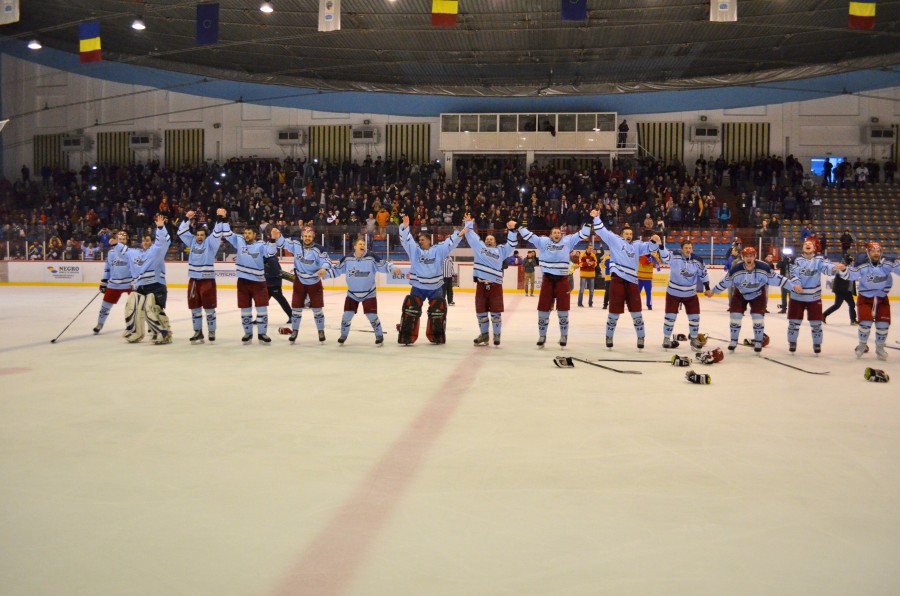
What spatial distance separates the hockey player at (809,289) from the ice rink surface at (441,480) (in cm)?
180

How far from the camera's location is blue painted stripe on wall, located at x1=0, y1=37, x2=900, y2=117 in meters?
29.6

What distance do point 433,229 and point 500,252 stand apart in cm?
1197

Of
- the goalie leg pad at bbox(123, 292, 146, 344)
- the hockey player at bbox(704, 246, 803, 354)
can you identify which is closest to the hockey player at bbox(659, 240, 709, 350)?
the hockey player at bbox(704, 246, 803, 354)

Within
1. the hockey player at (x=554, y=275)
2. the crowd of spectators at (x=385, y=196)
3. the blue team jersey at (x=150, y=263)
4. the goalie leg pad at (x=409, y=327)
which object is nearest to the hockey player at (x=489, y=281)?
the hockey player at (x=554, y=275)

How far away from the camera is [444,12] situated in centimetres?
1370

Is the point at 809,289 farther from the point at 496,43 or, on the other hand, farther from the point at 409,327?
the point at 496,43

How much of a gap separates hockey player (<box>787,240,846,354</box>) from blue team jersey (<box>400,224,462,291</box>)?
4610 mm

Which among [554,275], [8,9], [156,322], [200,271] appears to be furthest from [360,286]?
[8,9]

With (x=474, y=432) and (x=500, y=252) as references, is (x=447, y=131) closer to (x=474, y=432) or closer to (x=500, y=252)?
(x=500, y=252)

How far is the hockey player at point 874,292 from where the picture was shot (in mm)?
9742

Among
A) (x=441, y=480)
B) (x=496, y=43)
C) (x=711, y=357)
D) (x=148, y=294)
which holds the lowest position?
(x=441, y=480)

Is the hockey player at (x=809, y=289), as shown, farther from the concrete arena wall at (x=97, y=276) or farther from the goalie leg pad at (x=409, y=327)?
the concrete arena wall at (x=97, y=276)

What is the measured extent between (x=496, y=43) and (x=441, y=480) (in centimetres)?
2378

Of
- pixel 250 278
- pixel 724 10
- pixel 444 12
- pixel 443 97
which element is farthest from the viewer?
pixel 443 97
